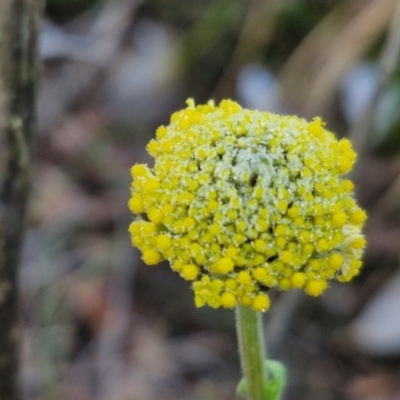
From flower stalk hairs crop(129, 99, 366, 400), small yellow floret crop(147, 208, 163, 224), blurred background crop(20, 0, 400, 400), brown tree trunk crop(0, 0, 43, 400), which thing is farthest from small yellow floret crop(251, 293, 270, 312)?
blurred background crop(20, 0, 400, 400)

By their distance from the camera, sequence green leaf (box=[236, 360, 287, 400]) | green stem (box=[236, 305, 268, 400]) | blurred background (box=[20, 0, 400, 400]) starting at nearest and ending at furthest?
green stem (box=[236, 305, 268, 400])
green leaf (box=[236, 360, 287, 400])
blurred background (box=[20, 0, 400, 400])

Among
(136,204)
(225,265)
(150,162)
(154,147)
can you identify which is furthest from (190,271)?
(150,162)

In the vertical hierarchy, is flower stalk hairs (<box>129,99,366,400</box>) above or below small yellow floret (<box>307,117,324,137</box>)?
below

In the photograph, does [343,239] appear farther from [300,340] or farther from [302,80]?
[302,80]

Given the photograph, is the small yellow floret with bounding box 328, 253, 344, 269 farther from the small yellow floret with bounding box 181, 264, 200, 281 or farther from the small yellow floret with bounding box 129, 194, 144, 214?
the small yellow floret with bounding box 129, 194, 144, 214

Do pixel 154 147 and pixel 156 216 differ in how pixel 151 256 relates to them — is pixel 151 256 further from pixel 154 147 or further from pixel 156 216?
pixel 154 147

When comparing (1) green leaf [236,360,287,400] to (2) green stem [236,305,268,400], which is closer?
(2) green stem [236,305,268,400]
